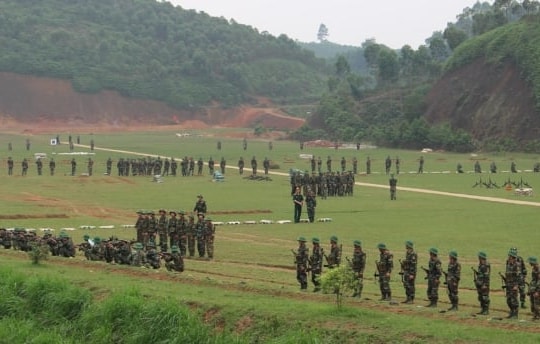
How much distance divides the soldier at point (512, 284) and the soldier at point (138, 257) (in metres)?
9.96

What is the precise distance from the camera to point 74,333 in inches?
795

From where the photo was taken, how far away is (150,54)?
6166 inches

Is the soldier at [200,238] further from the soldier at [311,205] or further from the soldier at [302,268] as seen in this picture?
the soldier at [311,205]

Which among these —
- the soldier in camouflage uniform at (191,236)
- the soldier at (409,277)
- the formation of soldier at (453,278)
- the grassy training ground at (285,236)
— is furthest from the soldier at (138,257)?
the soldier at (409,277)

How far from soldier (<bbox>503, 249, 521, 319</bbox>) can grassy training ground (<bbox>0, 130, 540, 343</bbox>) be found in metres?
0.26

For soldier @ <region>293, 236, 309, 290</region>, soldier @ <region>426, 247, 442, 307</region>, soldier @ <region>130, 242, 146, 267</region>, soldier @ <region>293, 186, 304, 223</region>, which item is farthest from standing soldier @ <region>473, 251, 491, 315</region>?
soldier @ <region>293, 186, 304, 223</region>

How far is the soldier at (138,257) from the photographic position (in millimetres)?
24016

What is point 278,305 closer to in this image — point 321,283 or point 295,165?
point 321,283

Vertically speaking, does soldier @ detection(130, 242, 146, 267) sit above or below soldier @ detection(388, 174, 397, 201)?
below

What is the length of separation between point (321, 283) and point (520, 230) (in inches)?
682

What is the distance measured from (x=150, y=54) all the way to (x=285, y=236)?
128054 mm

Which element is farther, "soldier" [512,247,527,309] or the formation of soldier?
"soldier" [512,247,527,309]

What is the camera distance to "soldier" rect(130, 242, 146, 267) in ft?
78.8

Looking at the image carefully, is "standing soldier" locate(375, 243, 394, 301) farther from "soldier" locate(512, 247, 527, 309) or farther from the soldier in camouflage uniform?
the soldier in camouflage uniform
